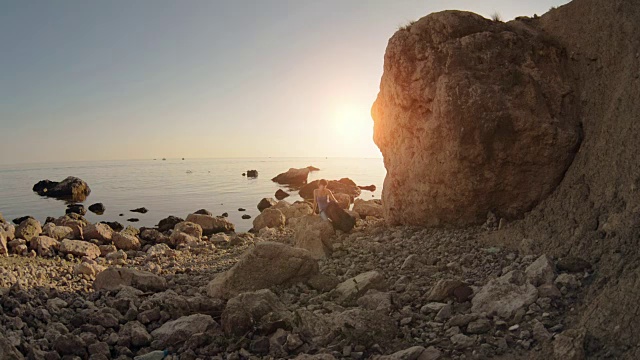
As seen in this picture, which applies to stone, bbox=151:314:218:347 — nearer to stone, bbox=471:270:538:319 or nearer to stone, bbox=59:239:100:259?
stone, bbox=471:270:538:319

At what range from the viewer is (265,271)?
8078 millimetres

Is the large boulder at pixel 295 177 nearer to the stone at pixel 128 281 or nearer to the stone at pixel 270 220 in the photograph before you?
the stone at pixel 270 220

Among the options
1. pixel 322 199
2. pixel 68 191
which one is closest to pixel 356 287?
pixel 322 199

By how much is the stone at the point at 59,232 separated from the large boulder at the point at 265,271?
10.7 meters

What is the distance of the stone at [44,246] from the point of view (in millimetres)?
13336

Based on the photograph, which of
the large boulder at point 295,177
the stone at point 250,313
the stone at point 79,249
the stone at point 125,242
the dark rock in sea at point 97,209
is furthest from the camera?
the large boulder at point 295,177

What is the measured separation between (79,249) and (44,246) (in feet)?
3.39

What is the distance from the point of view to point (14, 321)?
20.5 feet

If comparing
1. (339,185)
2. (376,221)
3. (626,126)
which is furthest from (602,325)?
(339,185)

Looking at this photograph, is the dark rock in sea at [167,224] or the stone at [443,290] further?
the dark rock in sea at [167,224]

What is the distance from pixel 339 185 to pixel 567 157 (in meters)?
32.6

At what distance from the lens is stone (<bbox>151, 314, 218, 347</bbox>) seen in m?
6.09

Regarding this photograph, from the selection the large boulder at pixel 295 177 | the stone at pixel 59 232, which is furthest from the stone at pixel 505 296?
the large boulder at pixel 295 177

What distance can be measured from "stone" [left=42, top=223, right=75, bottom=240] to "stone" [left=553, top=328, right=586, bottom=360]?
1638cm
